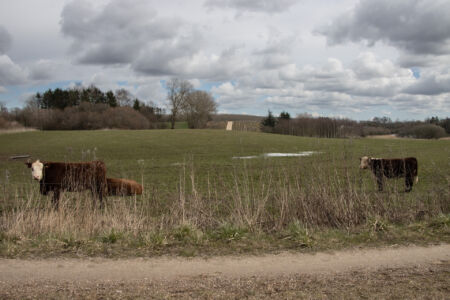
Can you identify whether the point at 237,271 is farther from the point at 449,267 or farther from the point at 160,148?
the point at 160,148

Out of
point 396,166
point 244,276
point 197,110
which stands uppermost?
point 197,110

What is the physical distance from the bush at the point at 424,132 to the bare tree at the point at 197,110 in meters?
50.4

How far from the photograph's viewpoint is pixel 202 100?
342 ft

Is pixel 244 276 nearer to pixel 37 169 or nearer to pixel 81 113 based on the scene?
pixel 37 169

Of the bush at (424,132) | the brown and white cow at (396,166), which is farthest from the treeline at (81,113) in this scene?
the brown and white cow at (396,166)

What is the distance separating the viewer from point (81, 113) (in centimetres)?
8888

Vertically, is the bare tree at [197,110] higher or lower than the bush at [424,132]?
higher

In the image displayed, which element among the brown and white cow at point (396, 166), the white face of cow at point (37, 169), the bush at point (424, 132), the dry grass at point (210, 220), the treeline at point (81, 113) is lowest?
the dry grass at point (210, 220)

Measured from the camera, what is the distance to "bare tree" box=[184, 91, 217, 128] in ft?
338

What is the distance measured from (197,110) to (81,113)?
30263 mm

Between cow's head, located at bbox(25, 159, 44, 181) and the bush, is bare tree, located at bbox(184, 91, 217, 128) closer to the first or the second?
the bush

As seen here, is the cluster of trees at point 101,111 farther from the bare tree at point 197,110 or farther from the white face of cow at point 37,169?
the white face of cow at point 37,169

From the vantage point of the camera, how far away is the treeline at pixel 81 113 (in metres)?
86.7

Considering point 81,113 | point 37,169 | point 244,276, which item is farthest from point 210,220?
point 81,113
